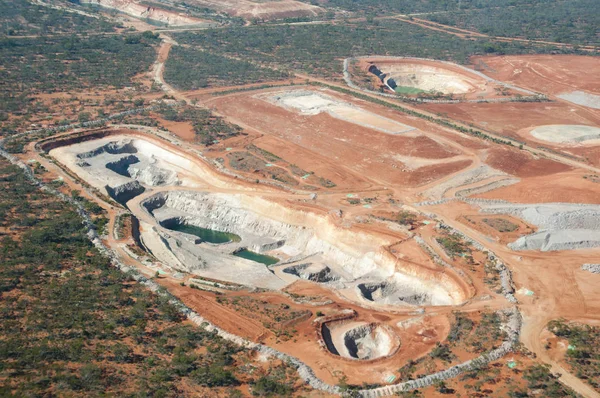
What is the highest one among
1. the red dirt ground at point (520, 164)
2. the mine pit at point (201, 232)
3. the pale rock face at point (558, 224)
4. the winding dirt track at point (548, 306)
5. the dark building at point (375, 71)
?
the dark building at point (375, 71)

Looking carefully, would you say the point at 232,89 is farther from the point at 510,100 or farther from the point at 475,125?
the point at 510,100

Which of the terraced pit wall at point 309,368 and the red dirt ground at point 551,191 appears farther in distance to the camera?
the red dirt ground at point 551,191

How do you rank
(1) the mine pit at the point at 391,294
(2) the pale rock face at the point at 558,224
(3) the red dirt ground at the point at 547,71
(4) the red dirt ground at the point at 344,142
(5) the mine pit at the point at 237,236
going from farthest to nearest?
(3) the red dirt ground at the point at 547,71 < (4) the red dirt ground at the point at 344,142 < (2) the pale rock face at the point at 558,224 < (5) the mine pit at the point at 237,236 < (1) the mine pit at the point at 391,294

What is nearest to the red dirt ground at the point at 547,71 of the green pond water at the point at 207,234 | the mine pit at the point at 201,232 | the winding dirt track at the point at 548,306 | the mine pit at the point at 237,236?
the winding dirt track at the point at 548,306

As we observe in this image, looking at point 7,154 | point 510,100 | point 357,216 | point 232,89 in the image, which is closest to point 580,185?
point 357,216

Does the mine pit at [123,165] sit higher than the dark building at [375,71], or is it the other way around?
the dark building at [375,71]

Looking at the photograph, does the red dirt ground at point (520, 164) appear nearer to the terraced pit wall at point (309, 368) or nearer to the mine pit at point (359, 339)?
the terraced pit wall at point (309, 368)

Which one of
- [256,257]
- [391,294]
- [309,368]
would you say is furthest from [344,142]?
[309,368]
